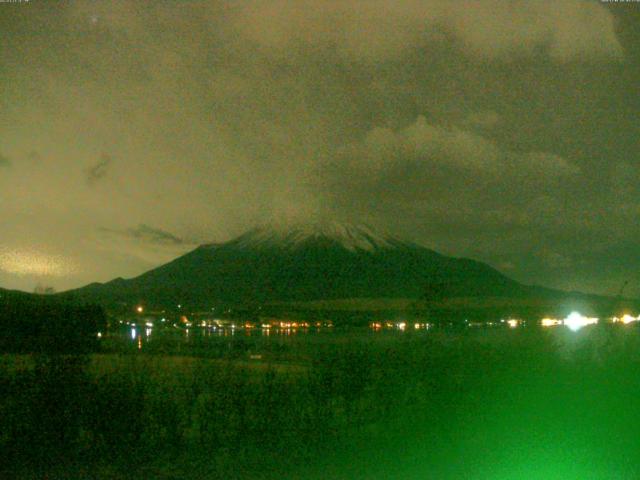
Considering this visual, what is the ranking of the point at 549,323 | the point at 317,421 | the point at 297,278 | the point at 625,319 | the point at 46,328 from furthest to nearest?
the point at 297,278 < the point at 549,323 < the point at 625,319 < the point at 46,328 < the point at 317,421

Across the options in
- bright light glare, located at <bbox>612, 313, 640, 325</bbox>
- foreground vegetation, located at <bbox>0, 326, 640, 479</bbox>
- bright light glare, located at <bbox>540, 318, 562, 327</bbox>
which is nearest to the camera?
foreground vegetation, located at <bbox>0, 326, 640, 479</bbox>

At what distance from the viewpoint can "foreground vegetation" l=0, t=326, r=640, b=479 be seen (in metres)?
9.78

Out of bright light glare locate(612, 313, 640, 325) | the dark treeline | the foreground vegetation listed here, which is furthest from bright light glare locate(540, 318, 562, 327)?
the dark treeline

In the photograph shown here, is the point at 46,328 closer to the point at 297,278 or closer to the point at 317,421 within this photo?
the point at 317,421

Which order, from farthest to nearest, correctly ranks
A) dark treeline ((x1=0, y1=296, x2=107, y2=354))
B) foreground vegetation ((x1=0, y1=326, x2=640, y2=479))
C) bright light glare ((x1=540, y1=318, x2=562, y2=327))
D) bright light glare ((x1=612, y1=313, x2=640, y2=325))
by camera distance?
bright light glare ((x1=612, y1=313, x2=640, y2=325)) → bright light glare ((x1=540, y1=318, x2=562, y2=327)) → dark treeline ((x1=0, y1=296, x2=107, y2=354)) → foreground vegetation ((x1=0, y1=326, x2=640, y2=479))

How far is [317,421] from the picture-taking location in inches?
456

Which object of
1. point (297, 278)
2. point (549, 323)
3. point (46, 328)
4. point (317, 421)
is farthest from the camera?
point (297, 278)

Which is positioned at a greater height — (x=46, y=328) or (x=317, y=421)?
(x=46, y=328)

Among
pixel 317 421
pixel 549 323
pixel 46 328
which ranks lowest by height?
pixel 317 421

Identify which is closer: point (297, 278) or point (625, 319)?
point (625, 319)

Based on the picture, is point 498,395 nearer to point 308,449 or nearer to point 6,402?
point 308,449

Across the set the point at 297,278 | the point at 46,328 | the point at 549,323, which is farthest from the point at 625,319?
the point at 297,278

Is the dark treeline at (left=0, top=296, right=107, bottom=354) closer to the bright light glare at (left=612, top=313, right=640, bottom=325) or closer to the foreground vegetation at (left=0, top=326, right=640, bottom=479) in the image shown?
the foreground vegetation at (left=0, top=326, right=640, bottom=479)

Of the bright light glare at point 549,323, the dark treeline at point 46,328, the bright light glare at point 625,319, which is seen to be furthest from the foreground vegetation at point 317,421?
the bright light glare at point 625,319
